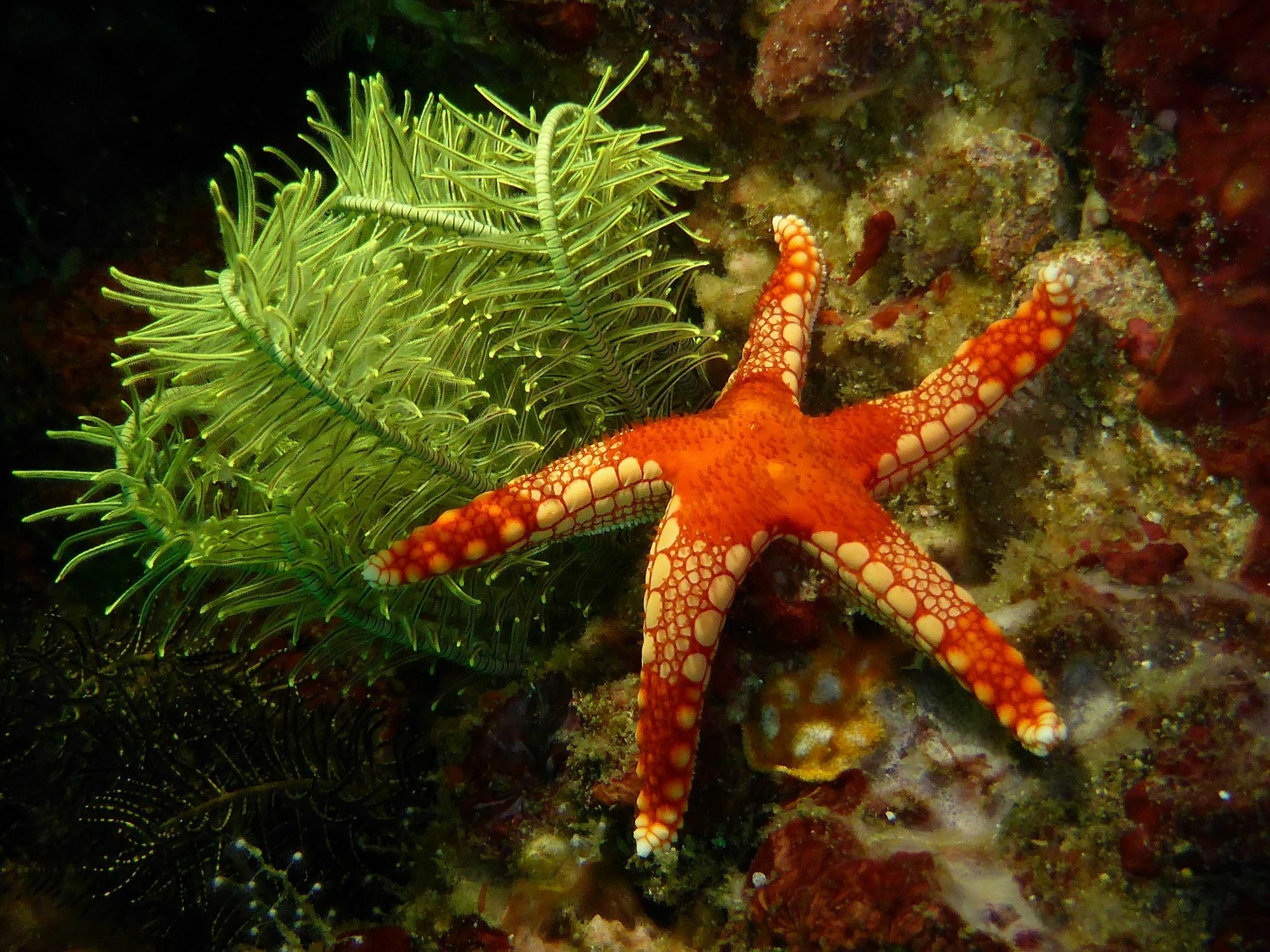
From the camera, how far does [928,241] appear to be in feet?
11.1

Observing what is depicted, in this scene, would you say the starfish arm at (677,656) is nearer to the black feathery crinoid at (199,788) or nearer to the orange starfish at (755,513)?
the orange starfish at (755,513)

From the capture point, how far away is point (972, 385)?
2.83 metres

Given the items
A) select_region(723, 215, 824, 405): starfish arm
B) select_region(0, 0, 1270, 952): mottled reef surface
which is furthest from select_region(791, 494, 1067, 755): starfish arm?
select_region(723, 215, 824, 405): starfish arm

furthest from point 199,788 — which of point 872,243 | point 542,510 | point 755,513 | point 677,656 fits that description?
point 872,243

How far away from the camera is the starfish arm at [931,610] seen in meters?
2.44

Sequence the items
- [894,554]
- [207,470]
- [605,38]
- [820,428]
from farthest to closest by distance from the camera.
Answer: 1. [605,38]
2. [207,470]
3. [820,428]
4. [894,554]

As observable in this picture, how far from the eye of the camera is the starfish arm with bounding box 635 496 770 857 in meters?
2.64

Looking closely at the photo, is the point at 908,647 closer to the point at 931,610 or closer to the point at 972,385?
the point at 931,610

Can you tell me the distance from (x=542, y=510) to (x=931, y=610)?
4.84ft

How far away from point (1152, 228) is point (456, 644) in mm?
3591

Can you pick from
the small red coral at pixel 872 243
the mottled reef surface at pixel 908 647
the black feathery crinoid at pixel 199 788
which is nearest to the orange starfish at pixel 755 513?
the mottled reef surface at pixel 908 647

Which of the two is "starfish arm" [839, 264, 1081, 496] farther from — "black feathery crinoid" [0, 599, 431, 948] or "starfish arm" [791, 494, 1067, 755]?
"black feathery crinoid" [0, 599, 431, 948]

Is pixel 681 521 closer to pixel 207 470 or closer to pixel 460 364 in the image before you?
pixel 460 364

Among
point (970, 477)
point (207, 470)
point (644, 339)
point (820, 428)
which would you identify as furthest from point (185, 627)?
point (970, 477)
